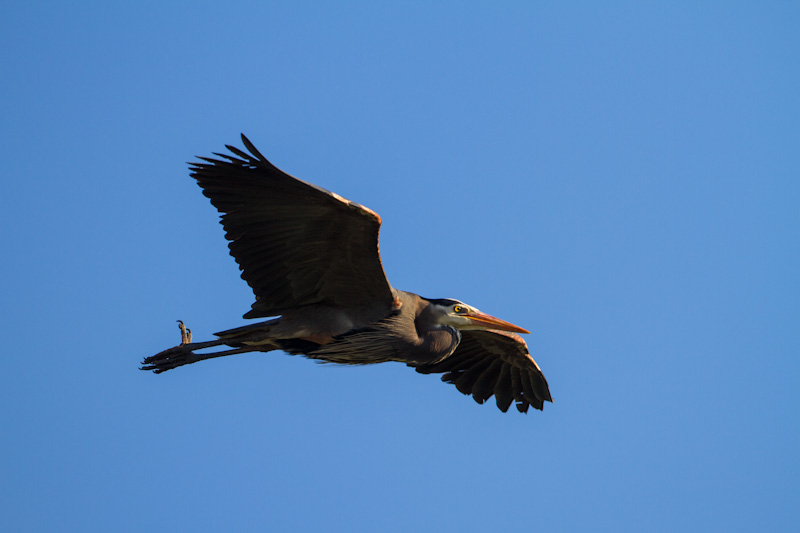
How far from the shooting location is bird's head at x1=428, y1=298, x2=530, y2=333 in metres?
10.4

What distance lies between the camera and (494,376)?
1234 cm

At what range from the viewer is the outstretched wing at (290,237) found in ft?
28.0

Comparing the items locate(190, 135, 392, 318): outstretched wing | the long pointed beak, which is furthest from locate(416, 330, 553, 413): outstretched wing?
locate(190, 135, 392, 318): outstretched wing

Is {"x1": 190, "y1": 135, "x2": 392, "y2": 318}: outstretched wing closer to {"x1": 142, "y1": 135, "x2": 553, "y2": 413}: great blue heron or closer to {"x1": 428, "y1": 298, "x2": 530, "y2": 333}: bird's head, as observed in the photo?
{"x1": 142, "y1": 135, "x2": 553, "y2": 413}: great blue heron

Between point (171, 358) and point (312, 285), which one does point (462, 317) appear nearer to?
point (312, 285)

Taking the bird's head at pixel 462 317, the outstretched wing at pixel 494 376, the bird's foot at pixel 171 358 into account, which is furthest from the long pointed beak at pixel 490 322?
the bird's foot at pixel 171 358

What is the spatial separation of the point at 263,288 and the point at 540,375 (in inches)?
176

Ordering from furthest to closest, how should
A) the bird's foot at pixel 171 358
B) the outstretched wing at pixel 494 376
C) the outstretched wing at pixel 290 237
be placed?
the outstretched wing at pixel 494 376, the bird's foot at pixel 171 358, the outstretched wing at pixel 290 237

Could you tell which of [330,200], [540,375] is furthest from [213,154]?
[540,375]

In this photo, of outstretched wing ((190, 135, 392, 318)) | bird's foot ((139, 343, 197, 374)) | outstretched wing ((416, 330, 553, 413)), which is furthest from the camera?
outstretched wing ((416, 330, 553, 413))

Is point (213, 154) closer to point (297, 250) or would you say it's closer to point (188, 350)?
point (297, 250)

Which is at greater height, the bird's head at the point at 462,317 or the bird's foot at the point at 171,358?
the bird's head at the point at 462,317

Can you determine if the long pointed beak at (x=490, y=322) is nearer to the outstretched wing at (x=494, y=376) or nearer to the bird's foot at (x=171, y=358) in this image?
the outstretched wing at (x=494, y=376)

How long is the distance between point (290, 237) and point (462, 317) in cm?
254
